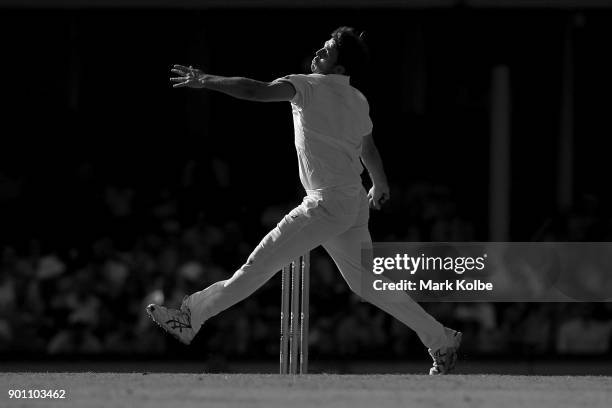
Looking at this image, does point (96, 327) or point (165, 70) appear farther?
point (165, 70)

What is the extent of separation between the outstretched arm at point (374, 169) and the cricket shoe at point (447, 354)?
799mm

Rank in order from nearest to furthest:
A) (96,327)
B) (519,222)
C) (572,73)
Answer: (96,327) → (519,222) → (572,73)

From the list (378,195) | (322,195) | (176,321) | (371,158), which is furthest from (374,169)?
(176,321)

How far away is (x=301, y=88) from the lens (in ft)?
24.4

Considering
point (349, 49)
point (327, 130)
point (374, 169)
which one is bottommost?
point (374, 169)

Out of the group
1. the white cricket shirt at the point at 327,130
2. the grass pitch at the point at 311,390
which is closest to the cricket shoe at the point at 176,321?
the grass pitch at the point at 311,390

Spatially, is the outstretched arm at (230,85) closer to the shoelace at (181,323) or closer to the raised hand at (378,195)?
the raised hand at (378,195)

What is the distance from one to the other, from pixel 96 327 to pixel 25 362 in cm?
90

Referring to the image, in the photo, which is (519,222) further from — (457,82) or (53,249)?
(53,249)

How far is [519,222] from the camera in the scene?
14.0 m

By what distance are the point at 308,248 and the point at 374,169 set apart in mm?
637

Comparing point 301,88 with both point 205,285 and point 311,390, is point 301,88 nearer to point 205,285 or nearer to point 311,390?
point 311,390

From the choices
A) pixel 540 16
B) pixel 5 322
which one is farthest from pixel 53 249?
pixel 540 16

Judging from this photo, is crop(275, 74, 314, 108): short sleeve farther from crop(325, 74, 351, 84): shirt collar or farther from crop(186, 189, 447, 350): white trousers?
crop(186, 189, 447, 350): white trousers
